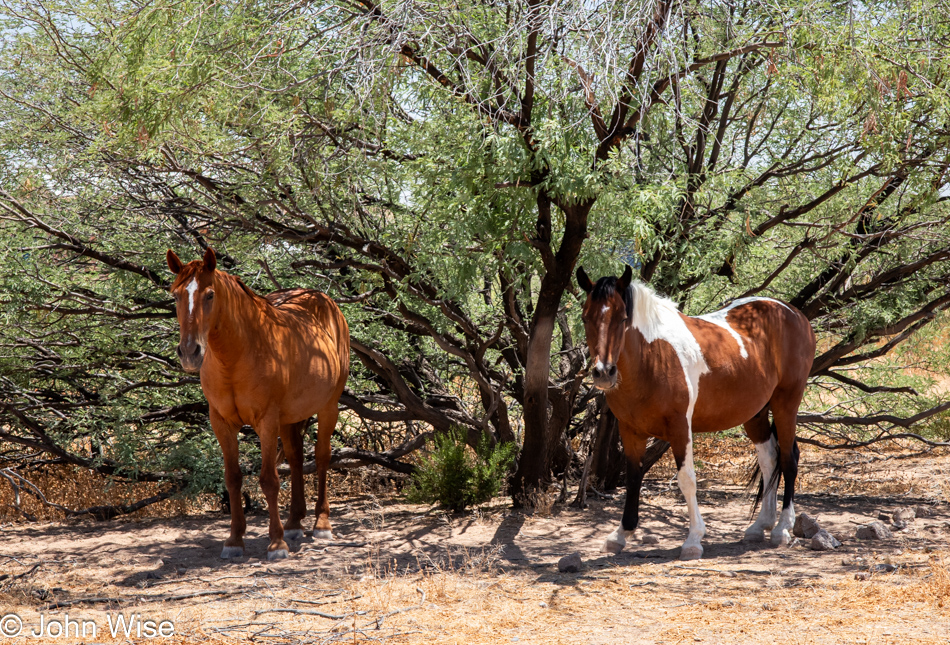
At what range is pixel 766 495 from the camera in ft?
19.9

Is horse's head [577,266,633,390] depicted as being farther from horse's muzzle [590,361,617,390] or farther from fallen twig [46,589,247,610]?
fallen twig [46,589,247,610]

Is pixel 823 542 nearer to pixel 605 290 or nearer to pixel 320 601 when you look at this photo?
pixel 605 290

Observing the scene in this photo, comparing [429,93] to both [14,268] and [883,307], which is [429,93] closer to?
[14,268]

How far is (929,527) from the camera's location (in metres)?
6.10

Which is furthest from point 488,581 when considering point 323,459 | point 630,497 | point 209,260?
point 209,260

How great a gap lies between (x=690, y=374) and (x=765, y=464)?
1369 millimetres

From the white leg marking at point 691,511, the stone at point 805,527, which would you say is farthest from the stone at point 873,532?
the white leg marking at point 691,511

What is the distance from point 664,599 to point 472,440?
359 cm

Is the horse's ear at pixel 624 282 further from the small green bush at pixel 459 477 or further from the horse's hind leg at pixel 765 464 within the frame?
the small green bush at pixel 459 477

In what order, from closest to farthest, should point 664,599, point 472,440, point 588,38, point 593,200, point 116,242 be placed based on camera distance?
point 664,599 → point 588,38 → point 593,200 → point 116,242 → point 472,440

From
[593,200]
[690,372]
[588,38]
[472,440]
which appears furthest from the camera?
[472,440]

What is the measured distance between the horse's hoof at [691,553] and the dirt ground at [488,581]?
3.6 inches

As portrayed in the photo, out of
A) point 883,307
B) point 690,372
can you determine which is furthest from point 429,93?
point 883,307

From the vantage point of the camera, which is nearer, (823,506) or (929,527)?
(929,527)
